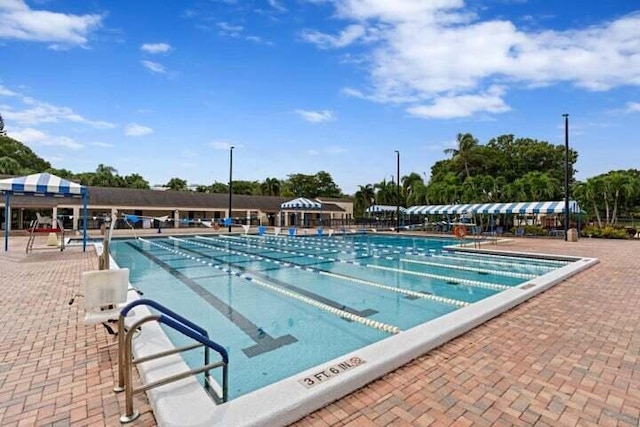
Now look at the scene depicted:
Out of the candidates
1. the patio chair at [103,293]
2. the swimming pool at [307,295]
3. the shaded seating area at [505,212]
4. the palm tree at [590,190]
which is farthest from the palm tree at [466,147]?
the patio chair at [103,293]

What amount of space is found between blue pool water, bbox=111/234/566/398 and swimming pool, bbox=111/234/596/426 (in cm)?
2

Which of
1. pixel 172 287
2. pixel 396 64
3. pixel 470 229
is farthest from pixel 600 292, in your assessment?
pixel 470 229

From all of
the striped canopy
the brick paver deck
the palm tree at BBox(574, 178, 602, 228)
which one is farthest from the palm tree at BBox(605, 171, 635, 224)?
the brick paver deck

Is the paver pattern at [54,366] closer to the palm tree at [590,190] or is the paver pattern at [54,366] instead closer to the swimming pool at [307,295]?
the swimming pool at [307,295]

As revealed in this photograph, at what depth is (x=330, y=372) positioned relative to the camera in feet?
9.43

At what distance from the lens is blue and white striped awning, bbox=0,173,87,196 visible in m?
11.0

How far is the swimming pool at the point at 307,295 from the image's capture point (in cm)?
443

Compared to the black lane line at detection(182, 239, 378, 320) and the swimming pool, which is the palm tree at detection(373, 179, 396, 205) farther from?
the black lane line at detection(182, 239, 378, 320)

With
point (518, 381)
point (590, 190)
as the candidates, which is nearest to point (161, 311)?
point (518, 381)

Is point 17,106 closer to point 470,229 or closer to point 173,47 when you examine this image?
point 173,47

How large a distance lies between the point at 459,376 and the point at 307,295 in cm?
447

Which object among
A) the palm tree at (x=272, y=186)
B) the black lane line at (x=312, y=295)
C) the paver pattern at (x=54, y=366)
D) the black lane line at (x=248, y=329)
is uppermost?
the palm tree at (x=272, y=186)

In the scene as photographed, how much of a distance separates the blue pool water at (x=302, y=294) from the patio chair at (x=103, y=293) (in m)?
1.08

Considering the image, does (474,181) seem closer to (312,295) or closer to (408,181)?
(408,181)
